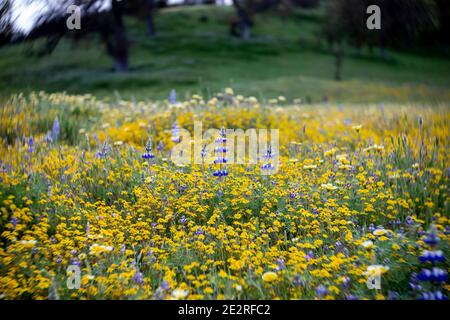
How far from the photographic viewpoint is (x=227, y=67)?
3123 cm

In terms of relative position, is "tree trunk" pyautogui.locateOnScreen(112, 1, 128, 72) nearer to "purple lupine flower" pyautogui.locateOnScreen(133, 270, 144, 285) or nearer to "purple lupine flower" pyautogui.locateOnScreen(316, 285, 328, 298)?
"purple lupine flower" pyautogui.locateOnScreen(133, 270, 144, 285)

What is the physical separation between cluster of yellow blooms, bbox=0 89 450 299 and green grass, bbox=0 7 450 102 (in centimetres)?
240

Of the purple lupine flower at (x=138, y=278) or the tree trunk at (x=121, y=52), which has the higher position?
the purple lupine flower at (x=138, y=278)

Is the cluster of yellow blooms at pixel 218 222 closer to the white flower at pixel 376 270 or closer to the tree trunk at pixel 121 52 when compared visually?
the white flower at pixel 376 270

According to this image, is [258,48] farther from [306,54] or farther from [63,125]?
[63,125]

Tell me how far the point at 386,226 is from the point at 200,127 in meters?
3.22

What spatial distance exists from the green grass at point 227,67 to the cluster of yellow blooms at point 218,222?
7.88 feet

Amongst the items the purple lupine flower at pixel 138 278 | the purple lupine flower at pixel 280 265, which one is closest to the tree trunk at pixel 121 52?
the purple lupine flower at pixel 138 278

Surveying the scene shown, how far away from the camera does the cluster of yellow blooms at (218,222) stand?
2250mm

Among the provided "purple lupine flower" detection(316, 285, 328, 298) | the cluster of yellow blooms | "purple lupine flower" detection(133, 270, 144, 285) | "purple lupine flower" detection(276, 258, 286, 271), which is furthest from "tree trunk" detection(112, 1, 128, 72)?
"purple lupine flower" detection(316, 285, 328, 298)

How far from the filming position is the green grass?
16572mm

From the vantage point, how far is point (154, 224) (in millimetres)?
2838

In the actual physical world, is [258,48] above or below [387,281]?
below
